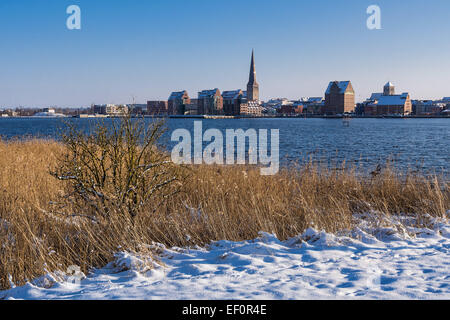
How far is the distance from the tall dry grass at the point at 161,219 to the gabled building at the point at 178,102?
6772 inches

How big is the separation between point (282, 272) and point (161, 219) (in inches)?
92.2

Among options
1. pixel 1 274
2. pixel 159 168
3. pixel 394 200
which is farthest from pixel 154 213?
pixel 394 200

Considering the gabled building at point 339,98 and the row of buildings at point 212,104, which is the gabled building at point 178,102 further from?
the gabled building at point 339,98

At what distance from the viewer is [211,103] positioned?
171 metres

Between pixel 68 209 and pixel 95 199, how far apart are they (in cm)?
67

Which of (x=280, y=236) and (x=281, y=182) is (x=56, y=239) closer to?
(x=280, y=236)

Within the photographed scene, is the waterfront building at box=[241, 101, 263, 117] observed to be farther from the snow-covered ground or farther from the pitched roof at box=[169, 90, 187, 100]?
the snow-covered ground

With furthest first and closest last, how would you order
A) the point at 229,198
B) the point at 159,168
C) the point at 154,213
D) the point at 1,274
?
the point at 229,198 < the point at 159,168 < the point at 154,213 < the point at 1,274

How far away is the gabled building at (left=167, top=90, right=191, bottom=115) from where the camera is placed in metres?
180

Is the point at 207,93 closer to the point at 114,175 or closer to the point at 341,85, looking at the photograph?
the point at 341,85

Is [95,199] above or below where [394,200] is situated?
above

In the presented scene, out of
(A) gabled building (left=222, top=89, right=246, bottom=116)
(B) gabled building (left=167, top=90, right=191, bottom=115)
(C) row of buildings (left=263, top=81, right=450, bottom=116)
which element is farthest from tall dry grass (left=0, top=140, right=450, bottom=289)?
(B) gabled building (left=167, top=90, right=191, bottom=115)

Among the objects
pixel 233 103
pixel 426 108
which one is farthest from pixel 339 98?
pixel 233 103

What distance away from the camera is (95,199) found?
5695 millimetres
